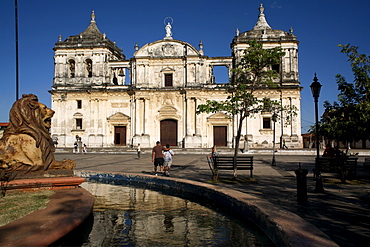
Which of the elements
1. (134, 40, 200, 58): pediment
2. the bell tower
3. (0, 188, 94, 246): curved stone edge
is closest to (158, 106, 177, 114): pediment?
(134, 40, 200, 58): pediment

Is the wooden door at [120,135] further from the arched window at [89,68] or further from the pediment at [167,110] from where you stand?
the arched window at [89,68]

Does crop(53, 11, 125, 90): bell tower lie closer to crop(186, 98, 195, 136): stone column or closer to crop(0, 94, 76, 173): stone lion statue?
crop(186, 98, 195, 136): stone column

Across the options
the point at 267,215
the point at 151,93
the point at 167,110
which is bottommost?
the point at 267,215

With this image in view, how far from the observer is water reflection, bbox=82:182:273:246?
460 centimetres

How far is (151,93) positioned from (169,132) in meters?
4.50

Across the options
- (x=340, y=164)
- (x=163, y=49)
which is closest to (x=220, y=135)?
(x=163, y=49)

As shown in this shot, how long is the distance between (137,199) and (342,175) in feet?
20.5

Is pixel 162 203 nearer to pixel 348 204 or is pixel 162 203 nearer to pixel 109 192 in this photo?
pixel 109 192

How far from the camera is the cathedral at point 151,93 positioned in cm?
3222

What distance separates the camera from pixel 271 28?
111ft

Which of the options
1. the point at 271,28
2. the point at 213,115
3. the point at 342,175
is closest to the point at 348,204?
the point at 342,175

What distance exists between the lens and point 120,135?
111ft

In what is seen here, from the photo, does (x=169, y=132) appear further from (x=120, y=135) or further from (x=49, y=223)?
(x=49, y=223)

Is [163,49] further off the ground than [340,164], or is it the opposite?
[163,49]
